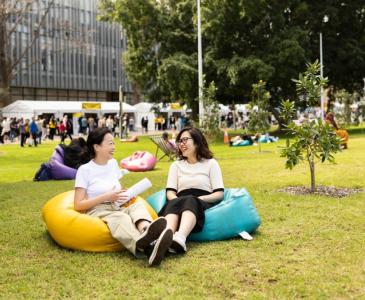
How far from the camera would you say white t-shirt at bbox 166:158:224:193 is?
21.7 ft

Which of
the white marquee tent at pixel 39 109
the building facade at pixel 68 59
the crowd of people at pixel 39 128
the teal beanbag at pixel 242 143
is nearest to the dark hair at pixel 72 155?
the teal beanbag at pixel 242 143

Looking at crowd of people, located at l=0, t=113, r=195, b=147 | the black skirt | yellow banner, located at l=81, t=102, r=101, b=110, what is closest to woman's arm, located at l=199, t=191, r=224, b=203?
the black skirt

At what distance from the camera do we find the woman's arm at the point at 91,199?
5996 mm

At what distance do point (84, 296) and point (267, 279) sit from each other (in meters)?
1.58

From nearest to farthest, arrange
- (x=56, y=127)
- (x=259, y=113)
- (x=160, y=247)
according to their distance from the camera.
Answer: (x=160, y=247), (x=259, y=113), (x=56, y=127)

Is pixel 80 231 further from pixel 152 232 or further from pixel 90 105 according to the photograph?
pixel 90 105

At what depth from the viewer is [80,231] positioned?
6.00 meters

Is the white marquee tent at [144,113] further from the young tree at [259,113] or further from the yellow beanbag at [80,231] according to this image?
the yellow beanbag at [80,231]

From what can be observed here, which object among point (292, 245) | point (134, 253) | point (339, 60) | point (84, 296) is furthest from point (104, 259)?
point (339, 60)

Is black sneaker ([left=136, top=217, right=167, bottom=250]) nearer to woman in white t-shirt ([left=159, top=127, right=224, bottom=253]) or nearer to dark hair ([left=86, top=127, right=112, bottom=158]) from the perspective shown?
woman in white t-shirt ([left=159, top=127, right=224, bottom=253])

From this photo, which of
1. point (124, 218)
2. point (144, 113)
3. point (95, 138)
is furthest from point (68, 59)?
point (124, 218)

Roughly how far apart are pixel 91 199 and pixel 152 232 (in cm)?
106

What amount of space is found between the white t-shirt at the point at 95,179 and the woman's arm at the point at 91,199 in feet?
0.23

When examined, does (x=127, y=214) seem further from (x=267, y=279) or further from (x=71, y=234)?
(x=267, y=279)
